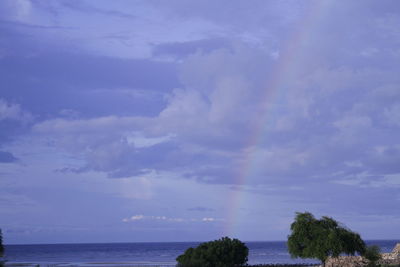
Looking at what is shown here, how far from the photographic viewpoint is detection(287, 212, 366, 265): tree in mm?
61688

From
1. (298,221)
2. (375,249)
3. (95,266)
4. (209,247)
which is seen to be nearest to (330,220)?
(298,221)

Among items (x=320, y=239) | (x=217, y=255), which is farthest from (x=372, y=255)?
(x=217, y=255)

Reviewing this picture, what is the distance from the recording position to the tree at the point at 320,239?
202 feet

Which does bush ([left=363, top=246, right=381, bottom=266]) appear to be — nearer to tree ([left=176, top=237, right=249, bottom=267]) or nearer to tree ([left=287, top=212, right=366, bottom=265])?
tree ([left=287, top=212, right=366, bottom=265])

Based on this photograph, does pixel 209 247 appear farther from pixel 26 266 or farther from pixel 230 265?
pixel 26 266

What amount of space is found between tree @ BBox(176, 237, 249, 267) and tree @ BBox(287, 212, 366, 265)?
19.6 feet

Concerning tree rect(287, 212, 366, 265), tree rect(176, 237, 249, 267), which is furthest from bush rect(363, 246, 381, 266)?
tree rect(176, 237, 249, 267)

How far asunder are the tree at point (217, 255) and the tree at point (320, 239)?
5.96m

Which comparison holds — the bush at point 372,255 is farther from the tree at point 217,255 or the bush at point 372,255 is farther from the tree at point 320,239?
the tree at point 217,255

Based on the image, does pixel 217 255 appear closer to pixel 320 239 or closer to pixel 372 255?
pixel 320 239

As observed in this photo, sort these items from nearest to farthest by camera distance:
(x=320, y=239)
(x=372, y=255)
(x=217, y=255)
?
(x=320, y=239)
(x=217, y=255)
(x=372, y=255)

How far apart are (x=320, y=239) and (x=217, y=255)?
1130 centimetres

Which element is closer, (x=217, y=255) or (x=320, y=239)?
(x=320, y=239)

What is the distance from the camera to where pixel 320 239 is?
61906 mm
